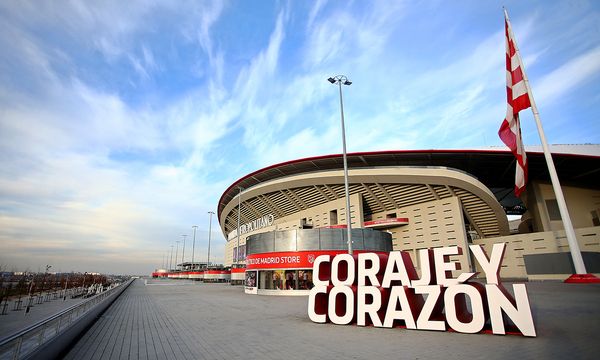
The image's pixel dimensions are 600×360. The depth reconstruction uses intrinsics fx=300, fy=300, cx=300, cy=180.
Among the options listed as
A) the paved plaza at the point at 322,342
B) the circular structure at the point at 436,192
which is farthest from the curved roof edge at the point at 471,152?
the paved plaza at the point at 322,342

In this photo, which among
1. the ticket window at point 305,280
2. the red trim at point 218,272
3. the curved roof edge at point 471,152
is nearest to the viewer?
the ticket window at point 305,280

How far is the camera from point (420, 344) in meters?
7.14

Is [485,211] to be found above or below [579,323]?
above

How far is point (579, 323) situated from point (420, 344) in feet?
17.7

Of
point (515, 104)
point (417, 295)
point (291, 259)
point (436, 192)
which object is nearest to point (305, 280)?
point (291, 259)

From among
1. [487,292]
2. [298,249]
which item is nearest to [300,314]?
[487,292]

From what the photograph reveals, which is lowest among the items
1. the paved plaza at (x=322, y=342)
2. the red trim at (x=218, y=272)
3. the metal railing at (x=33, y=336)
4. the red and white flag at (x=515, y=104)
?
the paved plaza at (x=322, y=342)

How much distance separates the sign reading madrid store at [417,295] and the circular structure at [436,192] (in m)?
24.8

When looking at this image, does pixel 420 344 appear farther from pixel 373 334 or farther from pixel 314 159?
pixel 314 159

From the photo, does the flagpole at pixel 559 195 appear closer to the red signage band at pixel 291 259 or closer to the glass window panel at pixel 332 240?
the red signage band at pixel 291 259

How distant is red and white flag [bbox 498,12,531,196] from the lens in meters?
14.5

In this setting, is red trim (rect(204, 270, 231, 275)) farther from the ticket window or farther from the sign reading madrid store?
the sign reading madrid store

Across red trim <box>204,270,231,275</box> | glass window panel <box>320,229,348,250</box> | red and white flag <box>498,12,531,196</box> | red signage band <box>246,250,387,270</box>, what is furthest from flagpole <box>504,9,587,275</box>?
red trim <box>204,270,231,275</box>

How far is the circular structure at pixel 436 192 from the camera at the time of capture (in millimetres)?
37000
